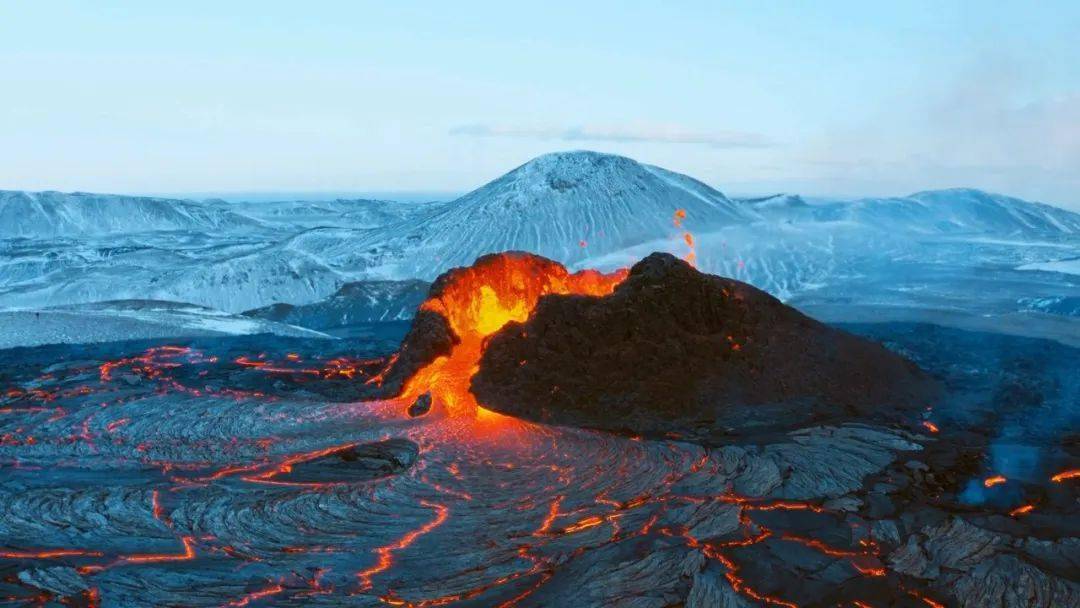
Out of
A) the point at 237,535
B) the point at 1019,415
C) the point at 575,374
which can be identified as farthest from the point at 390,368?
the point at 1019,415

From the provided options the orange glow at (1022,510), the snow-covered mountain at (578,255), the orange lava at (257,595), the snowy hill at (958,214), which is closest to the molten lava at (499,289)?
the orange glow at (1022,510)

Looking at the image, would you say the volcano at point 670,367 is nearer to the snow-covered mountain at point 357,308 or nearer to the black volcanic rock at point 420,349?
the black volcanic rock at point 420,349

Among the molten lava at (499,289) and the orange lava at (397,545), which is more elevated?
the molten lava at (499,289)

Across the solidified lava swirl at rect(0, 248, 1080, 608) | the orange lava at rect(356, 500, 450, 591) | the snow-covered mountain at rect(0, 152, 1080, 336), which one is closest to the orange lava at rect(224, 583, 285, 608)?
the solidified lava swirl at rect(0, 248, 1080, 608)

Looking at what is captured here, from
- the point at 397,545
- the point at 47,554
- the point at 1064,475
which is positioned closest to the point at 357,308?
the point at 47,554

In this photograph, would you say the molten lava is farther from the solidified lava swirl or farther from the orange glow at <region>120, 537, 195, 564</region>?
the orange glow at <region>120, 537, 195, 564</region>

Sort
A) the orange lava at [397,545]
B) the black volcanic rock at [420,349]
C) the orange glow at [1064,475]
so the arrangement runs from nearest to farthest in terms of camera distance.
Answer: the orange lava at [397,545], the orange glow at [1064,475], the black volcanic rock at [420,349]
